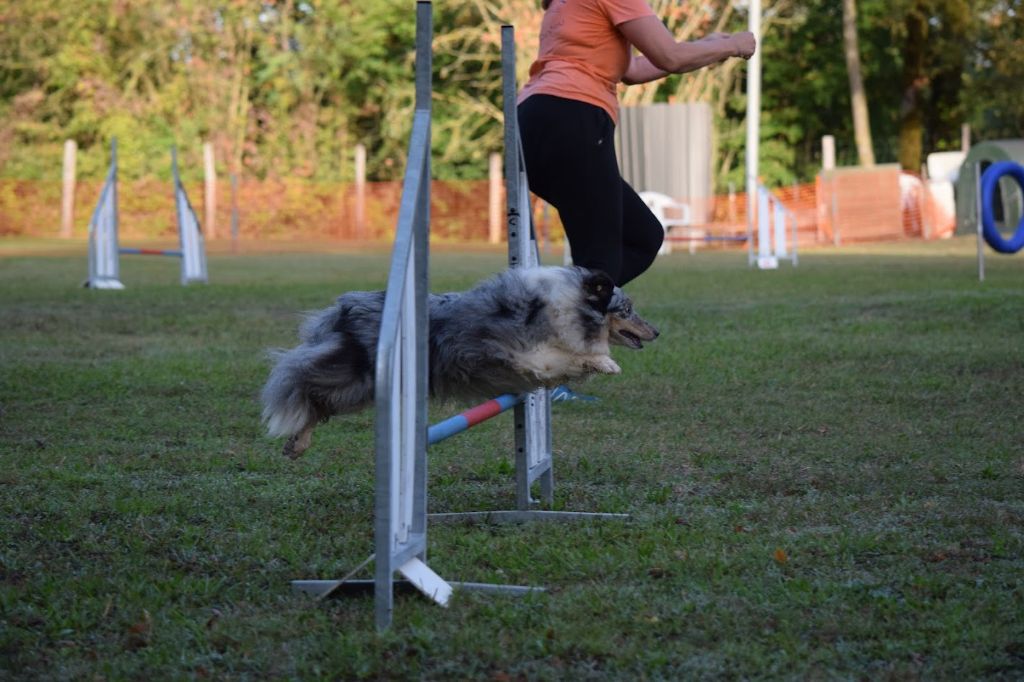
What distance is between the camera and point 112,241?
49.8 feet

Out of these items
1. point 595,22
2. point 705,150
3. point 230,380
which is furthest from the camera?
point 705,150

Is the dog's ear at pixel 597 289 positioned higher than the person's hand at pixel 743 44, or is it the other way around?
the person's hand at pixel 743 44

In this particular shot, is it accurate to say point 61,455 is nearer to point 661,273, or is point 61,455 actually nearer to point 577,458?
point 577,458

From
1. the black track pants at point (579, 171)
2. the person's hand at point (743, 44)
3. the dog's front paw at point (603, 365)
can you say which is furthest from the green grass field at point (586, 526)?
the person's hand at point (743, 44)

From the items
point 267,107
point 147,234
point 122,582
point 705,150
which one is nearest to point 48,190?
point 147,234

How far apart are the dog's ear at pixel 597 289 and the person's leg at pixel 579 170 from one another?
Result: 0.64 m

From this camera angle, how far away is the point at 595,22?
4.65m

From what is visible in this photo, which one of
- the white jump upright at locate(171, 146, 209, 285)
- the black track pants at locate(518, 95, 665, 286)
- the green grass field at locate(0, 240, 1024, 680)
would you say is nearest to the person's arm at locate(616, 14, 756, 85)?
the black track pants at locate(518, 95, 665, 286)

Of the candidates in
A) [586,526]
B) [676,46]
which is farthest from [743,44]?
[586,526]

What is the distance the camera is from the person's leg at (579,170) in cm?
464

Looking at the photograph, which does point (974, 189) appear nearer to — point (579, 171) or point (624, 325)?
point (579, 171)

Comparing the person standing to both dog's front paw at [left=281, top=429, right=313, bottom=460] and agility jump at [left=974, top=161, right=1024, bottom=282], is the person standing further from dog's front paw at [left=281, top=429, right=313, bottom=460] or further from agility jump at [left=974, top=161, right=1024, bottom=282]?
agility jump at [left=974, top=161, right=1024, bottom=282]

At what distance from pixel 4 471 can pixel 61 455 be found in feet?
1.21

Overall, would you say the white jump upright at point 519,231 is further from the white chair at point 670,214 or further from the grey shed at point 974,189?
the grey shed at point 974,189
